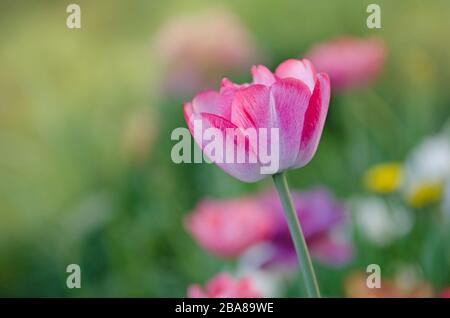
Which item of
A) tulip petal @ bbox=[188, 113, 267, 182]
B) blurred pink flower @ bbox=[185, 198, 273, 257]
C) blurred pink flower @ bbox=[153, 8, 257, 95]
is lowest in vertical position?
tulip petal @ bbox=[188, 113, 267, 182]

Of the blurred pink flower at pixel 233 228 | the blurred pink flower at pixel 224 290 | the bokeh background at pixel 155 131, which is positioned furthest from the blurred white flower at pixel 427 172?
the blurred pink flower at pixel 224 290

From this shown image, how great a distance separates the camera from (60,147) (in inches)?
41.0

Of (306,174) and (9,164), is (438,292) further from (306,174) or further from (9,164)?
(9,164)

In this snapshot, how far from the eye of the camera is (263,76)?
1.09 ft

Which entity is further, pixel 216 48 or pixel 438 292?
pixel 216 48

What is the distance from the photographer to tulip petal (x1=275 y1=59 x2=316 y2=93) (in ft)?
1.05

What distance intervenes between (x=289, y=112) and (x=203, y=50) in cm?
63

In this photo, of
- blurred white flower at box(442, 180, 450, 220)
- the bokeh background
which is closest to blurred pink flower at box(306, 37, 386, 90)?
the bokeh background

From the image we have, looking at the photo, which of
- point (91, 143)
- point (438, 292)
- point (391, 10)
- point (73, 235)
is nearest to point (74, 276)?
point (73, 235)

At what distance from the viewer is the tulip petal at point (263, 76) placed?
329mm

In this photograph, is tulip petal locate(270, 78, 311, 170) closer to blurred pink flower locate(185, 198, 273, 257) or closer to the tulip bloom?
the tulip bloom

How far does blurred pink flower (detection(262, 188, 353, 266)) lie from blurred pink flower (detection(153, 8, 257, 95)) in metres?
0.31

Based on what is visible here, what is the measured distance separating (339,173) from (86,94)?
373 millimetres

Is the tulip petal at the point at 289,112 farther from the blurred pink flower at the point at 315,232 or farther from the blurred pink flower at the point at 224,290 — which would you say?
the blurred pink flower at the point at 315,232
